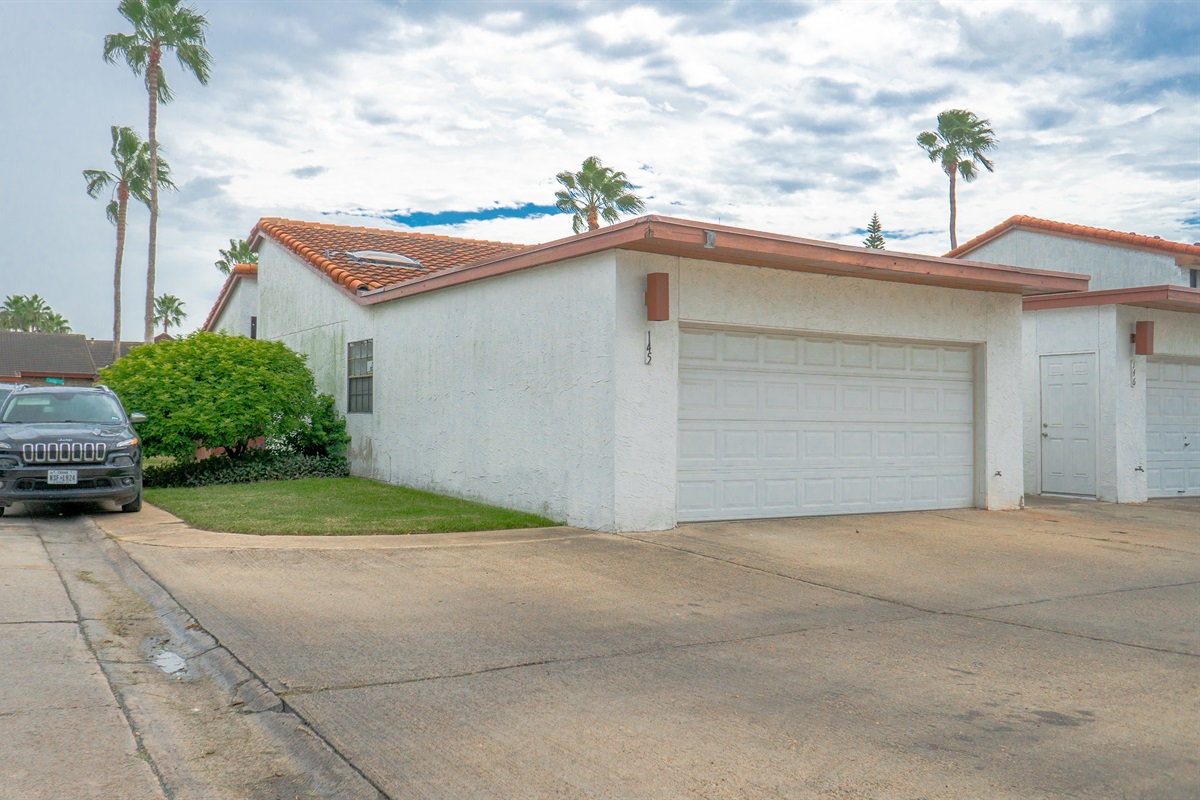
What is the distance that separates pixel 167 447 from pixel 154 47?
23992 millimetres

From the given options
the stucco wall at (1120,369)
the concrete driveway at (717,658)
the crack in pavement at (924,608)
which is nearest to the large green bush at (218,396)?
the concrete driveway at (717,658)

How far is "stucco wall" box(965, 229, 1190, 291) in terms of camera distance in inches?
743

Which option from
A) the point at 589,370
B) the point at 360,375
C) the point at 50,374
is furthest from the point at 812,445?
the point at 50,374

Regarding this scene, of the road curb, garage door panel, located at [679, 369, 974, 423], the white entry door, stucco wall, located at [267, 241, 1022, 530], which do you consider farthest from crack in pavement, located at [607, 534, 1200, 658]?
the white entry door

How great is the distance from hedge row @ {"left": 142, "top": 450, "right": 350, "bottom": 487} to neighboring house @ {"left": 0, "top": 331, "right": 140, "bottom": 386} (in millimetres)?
36748

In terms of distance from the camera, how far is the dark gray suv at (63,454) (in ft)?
35.8

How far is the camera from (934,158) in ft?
133

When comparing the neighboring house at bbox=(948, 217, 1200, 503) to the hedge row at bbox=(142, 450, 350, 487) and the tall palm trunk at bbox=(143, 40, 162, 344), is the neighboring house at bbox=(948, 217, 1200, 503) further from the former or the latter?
the tall palm trunk at bbox=(143, 40, 162, 344)

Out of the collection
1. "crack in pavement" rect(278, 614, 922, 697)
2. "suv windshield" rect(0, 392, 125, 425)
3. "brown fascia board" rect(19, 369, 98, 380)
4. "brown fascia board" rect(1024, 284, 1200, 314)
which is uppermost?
"brown fascia board" rect(19, 369, 98, 380)

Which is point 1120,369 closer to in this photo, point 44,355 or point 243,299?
point 243,299

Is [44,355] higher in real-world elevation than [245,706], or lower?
higher

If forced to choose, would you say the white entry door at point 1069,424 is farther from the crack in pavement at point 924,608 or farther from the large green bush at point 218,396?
the large green bush at point 218,396

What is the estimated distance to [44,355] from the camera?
50.0 m

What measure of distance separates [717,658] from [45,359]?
5284cm
